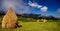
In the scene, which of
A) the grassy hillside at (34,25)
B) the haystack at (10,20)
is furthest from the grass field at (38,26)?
the haystack at (10,20)

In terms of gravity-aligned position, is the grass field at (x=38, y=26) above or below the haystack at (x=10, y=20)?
below

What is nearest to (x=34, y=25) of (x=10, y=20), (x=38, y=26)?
(x=38, y=26)

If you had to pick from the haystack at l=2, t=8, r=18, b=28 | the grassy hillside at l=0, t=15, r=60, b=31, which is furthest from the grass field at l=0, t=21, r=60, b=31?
the haystack at l=2, t=8, r=18, b=28

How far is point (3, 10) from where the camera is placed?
258 cm

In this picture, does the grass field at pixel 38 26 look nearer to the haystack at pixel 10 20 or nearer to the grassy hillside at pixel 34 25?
the grassy hillside at pixel 34 25

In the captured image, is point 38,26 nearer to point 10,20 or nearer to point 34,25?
point 34,25

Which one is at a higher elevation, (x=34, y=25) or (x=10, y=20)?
(x=10, y=20)

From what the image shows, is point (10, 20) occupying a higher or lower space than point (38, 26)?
higher

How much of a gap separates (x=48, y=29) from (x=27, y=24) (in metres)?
0.40

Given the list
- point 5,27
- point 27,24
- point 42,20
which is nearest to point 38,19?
point 42,20

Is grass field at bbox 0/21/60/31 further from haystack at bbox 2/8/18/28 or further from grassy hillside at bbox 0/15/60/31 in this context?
haystack at bbox 2/8/18/28

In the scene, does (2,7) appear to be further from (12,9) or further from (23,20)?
(23,20)

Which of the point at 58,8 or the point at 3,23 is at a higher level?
the point at 58,8

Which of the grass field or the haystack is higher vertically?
the haystack
